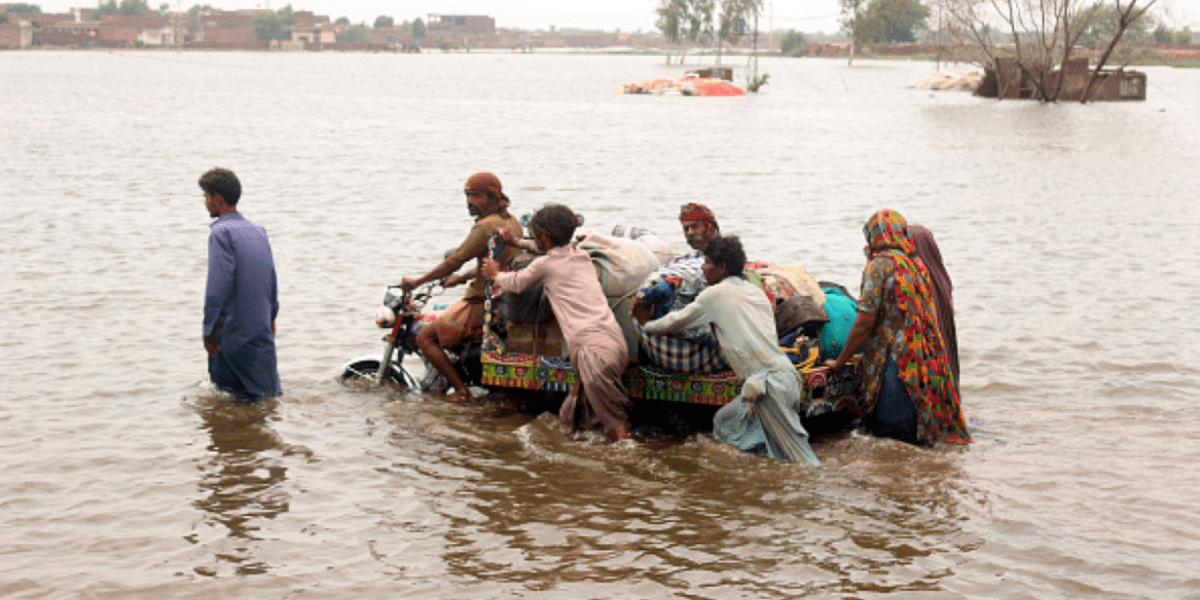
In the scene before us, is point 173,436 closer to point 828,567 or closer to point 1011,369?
point 828,567

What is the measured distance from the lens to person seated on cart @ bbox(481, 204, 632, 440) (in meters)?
7.16

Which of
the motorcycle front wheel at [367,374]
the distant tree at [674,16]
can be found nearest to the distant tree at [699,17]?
the distant tree at [674,16]

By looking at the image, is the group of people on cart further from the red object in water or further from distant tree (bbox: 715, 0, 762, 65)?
distant tree (bbox: 715, 0, 762, 65)

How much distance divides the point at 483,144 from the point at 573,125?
10125 millimetres

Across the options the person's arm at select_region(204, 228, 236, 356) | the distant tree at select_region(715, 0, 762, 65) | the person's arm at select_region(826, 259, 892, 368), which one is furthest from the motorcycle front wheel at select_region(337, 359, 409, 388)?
the distant tree at select_region(715, 0, 762, 65)

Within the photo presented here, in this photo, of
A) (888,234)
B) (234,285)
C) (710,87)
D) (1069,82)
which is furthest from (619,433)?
(710,87)

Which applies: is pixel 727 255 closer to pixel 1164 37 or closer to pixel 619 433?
pixel 619 433

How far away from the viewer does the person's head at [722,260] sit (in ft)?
22.2

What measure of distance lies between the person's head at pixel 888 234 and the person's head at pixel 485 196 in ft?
7.46

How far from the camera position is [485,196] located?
7.99 metres

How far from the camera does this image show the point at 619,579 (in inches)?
227

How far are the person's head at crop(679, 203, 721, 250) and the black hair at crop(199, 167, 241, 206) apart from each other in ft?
8.65

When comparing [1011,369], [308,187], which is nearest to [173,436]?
[1011,369]

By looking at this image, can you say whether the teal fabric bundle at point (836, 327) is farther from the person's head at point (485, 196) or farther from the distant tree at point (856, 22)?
the distant tree at point (856, 22)
